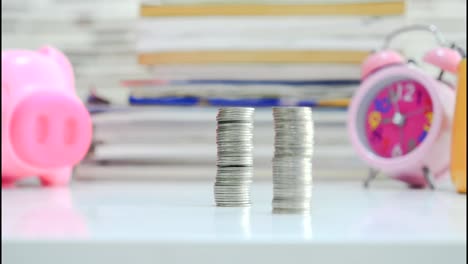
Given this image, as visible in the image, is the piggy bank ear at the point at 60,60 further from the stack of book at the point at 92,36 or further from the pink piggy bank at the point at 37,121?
the stack of book at the point at 92,36

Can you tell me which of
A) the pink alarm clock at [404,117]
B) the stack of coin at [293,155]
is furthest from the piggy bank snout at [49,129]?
the stack of coin at [293,155]

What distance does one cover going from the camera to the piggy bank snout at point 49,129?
1167 millimetres

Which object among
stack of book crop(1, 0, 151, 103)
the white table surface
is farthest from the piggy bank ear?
the white table surface

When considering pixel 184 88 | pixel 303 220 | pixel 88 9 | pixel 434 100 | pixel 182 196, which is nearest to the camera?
pixel 303 220

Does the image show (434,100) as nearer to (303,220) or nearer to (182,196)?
(182,196)

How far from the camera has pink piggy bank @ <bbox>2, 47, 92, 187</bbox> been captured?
1169 millimetres

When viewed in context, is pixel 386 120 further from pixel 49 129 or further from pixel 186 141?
pixel 49 129

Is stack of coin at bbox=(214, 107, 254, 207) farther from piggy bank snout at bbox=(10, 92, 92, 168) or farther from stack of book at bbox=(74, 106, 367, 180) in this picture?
stack of book at bbox=(74, 106, 367, 180)

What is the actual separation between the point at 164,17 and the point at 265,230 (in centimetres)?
89

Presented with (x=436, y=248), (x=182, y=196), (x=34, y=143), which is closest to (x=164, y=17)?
(x=34, y=143)

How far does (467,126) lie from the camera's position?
1033 millimetres

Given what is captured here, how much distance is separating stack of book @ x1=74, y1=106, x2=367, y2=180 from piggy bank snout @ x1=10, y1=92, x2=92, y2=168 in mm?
154

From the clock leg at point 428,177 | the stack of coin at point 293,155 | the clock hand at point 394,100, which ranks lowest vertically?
the clock leg at point 428,177

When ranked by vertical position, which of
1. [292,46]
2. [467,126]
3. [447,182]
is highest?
[292,46]
